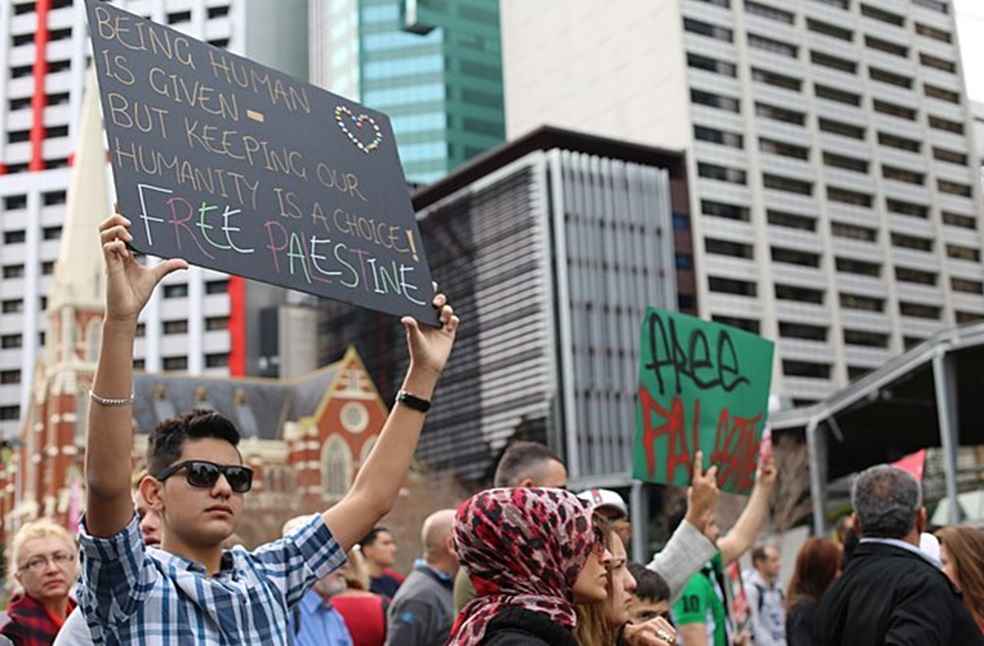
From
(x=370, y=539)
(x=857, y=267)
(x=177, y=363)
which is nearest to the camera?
(x=370, y=539)

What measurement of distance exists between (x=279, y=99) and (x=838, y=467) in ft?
151

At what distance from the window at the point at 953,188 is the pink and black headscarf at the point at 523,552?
82031 mm

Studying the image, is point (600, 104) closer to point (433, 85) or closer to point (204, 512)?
point (433, 85)

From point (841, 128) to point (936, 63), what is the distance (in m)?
9.00

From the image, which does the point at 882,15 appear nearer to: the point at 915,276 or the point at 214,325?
the point at 915,276

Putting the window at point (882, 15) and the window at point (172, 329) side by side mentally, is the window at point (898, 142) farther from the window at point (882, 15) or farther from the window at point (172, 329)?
the window at point (172, 329)

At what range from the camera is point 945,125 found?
82125mm

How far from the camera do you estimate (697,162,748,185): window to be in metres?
71.9

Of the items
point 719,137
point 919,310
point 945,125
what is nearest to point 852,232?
point 919,310

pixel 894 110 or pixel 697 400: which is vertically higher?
pixel 894 110

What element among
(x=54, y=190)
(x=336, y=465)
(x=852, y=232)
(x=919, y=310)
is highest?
(x=54, y=190)

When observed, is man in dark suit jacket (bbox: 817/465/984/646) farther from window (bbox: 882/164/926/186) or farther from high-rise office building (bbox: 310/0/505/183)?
high-rise office building (bbox: 310/0/505/183)

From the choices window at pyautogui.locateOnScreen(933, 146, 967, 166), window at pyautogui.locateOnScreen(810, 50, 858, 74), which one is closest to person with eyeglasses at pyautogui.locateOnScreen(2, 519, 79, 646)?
window at pyautogui.locateOnScreen(810, 50, 858, 74)

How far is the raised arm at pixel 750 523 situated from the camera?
6.82 metres
